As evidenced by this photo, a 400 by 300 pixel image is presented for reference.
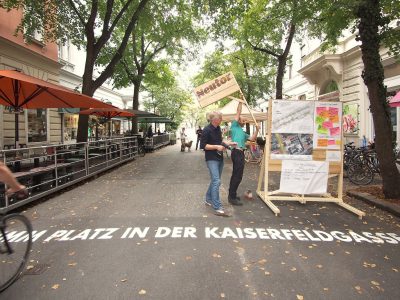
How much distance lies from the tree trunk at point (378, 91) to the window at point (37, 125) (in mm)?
15570

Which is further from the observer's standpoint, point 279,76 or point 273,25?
point 279,76

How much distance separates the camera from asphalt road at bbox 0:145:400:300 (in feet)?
12.3

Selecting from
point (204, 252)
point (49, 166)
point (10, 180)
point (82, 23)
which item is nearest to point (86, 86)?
point (82, 23)

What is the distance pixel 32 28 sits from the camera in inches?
592

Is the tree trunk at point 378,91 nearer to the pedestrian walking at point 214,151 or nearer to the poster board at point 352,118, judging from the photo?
the pedestrian walking at point 214,151

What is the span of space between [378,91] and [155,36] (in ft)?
58.1

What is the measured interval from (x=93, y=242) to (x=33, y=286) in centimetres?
140

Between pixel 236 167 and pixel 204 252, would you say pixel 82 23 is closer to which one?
pixel 236 167

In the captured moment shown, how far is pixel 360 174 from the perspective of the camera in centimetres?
1063

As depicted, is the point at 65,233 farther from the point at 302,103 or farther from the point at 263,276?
the point at 302,103

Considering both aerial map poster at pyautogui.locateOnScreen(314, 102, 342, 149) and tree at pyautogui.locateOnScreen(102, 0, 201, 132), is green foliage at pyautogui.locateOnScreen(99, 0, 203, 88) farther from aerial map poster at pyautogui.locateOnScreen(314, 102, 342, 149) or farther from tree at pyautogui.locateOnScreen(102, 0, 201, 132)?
aerial map poster at pyautogui.locateOnScreen(314, 102, 342, 149)

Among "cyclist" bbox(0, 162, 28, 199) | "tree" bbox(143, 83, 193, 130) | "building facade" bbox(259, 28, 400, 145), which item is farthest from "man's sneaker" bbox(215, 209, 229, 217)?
"tree" bbox(143, 83, 193, 130)

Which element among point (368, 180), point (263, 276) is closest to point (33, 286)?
point (263, 276)

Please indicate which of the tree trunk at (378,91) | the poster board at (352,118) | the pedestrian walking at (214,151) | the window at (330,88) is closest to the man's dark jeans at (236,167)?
the pedestrian walking at (214,151)
